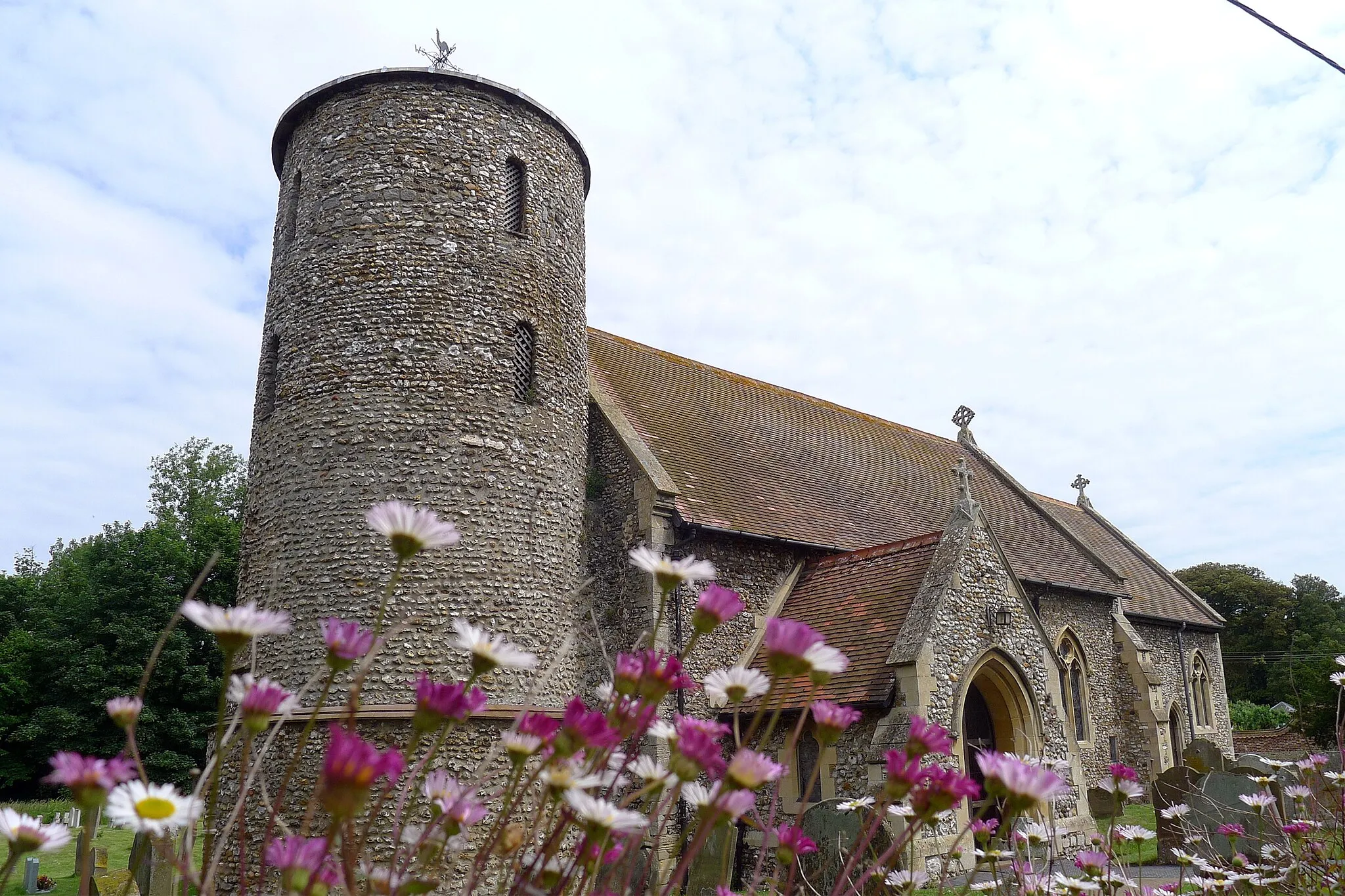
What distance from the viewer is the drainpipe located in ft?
75.9

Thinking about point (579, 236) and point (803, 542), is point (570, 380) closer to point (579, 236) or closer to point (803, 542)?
point (579, 236)

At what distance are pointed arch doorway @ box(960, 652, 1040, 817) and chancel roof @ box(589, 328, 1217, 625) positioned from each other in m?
2.82

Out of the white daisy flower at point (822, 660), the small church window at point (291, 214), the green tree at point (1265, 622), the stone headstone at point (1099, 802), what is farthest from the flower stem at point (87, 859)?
the green tree at point (1265, 622)

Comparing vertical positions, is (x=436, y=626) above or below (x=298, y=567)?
below

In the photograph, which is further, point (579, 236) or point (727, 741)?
point (579, 236)

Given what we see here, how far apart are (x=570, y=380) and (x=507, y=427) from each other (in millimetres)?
1599

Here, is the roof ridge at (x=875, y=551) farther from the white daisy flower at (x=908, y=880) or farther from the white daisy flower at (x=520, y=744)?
the white daisy flower at (x=520, y=744)

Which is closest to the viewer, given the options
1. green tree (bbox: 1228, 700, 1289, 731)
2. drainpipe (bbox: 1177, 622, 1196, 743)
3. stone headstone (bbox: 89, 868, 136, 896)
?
stone headstone (bbox: 89, 868, 136, 896)

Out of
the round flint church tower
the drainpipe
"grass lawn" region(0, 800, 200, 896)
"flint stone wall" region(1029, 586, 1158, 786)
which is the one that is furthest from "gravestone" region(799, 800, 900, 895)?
the drainpipe

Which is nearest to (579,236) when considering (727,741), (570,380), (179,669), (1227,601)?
(570,380)

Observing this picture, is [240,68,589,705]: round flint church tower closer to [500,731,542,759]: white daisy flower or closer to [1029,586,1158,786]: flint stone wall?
[500,731,542,759]: white daisy flower

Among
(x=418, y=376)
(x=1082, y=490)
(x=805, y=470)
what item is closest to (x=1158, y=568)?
(x=1082, y=490)

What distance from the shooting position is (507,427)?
39.3 feet

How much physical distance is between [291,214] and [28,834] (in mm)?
13040
